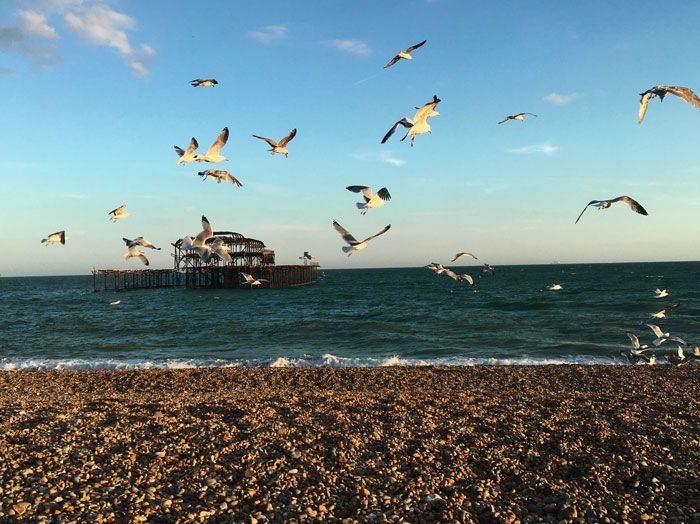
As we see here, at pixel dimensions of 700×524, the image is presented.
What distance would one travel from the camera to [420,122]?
32.4ft

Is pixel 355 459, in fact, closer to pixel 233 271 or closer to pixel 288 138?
pixel 288 138

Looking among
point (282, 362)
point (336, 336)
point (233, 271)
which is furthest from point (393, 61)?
point (233, 271)

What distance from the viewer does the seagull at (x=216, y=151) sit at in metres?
10.4

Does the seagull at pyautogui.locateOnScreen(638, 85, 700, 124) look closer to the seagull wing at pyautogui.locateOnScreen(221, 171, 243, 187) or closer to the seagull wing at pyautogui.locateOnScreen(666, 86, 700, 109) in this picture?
the seagull wing at pyautogui.locateOnScreen(666, 86, 700, 109)

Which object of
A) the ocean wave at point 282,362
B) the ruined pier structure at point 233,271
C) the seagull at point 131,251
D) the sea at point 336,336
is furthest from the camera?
the ruined pier structure at point 233,271

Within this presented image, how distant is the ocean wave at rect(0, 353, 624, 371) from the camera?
18.9 meters

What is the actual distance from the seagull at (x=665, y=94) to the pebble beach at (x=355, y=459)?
17.0 feet

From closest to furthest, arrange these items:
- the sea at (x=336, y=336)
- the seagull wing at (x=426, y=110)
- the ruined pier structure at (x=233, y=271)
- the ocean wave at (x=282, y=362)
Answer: the seagull wing at (x=426, y=110) < the ocean wave at (x=282, y=362) < the sea at (x=336, y=336) < the ruined pier structure at (x=233, y=271)

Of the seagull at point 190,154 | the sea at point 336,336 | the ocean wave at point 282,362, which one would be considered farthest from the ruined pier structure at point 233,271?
the seagull at point 190,154

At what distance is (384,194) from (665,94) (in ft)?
16.0

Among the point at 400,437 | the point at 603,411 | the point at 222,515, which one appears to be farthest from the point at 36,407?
the point at 603,411

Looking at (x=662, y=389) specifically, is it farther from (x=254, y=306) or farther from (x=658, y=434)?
(x=254, y=306)

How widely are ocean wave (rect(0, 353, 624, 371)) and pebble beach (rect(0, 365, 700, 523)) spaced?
26.1 ft

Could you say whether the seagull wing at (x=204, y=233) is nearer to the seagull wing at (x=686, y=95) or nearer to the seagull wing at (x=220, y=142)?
the seagull wing at (x=220, y=142)
